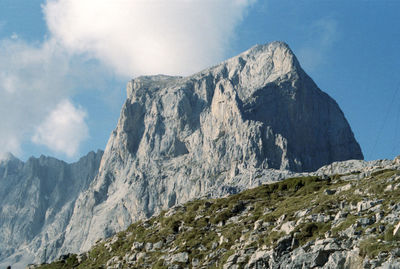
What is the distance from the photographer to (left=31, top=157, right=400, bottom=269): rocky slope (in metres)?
34.5

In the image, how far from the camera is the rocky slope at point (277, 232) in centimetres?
3453

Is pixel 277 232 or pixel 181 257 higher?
pixel 277 232

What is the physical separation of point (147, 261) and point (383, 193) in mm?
27805

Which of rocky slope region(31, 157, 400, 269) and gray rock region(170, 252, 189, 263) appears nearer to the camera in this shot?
rocky slope region(31, 157, 400, 269)

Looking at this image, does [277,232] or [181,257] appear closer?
[277,232]

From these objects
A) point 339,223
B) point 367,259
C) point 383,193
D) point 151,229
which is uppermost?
point 151,229

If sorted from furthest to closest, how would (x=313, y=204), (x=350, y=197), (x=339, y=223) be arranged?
(x=313, y=204) < (x=350, y=197) < (x=339, y=223)

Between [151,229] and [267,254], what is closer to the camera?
[267,254]

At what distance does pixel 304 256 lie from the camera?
3597cm

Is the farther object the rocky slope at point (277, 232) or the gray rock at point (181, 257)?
the gray rock at point (181, 257)

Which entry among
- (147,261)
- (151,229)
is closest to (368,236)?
(147,261)

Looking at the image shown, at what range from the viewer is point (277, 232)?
1718 inches

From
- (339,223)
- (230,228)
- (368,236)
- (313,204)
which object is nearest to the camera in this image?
(368,236)

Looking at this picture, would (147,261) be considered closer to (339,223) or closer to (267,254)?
(267,254)
